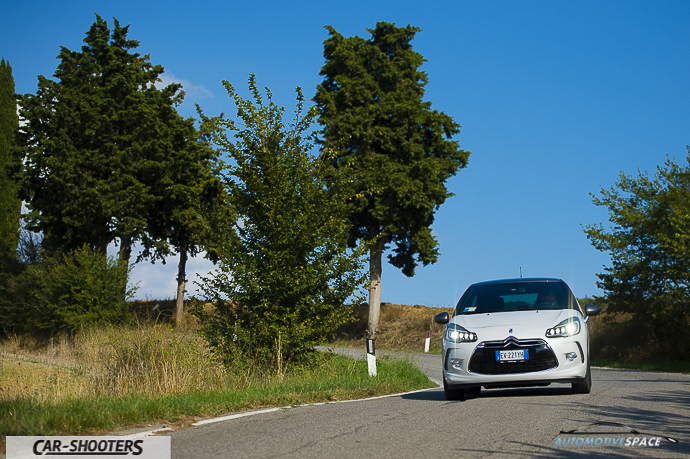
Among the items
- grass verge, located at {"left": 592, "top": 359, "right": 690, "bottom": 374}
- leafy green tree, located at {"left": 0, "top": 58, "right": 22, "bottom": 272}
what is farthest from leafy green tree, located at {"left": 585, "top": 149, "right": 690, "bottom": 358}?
leafy green tree, located at {"left": 0, "top": 58, "right": 22, "bottom": 272}

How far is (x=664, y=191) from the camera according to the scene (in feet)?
97.3

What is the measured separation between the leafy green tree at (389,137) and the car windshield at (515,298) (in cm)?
2710

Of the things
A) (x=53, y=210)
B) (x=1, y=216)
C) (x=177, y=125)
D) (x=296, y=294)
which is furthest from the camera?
(x=1, y=216)

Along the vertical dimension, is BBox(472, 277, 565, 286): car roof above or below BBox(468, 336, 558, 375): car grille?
above

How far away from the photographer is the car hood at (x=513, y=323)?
10492 mm

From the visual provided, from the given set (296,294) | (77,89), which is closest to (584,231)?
(296,294)

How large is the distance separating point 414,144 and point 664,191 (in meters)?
15.2

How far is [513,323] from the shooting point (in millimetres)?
10672

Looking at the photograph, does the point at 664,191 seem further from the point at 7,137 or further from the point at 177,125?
the point at 7,137

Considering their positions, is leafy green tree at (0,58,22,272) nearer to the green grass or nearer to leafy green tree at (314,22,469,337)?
leafy green tree at (314,22,469,337)

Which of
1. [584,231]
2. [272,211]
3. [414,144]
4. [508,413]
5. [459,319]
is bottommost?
[508,413]

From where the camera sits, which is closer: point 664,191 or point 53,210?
point 664,191

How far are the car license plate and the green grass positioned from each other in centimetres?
258

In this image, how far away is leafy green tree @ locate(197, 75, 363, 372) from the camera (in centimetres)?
1520
